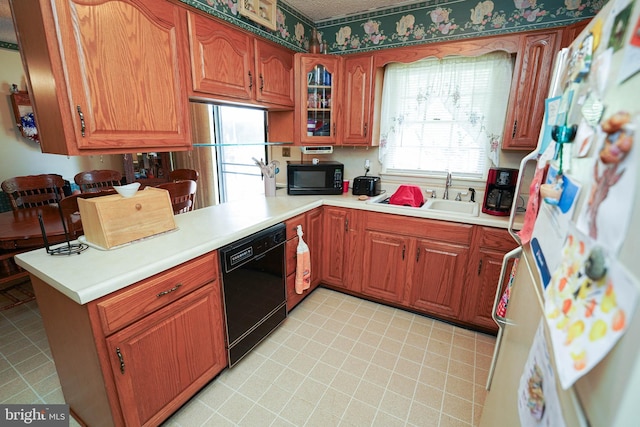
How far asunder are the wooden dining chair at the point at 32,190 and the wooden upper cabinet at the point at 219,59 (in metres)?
2.12

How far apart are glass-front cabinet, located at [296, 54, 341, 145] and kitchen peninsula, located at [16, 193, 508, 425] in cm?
129

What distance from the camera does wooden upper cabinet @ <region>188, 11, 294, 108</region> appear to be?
1.72m

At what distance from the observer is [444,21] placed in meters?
2.26

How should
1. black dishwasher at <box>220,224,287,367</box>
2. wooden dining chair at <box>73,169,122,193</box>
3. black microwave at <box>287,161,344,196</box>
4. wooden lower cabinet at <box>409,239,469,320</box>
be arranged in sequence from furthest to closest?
1. wooden dining chair at <box>73,169,122,193</box>
2. black microwave at <box>287,161,344,196</box>
3. wooden lower cabinet at <box>409,239,469,320</box>
4. black dishwasher at <box>220,224,287,367</box>

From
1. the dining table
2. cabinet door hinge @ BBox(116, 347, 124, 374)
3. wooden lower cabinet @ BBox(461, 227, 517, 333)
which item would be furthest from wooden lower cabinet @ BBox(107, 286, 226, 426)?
wooden lower cabinet @ BBox(461, 227, 517, 333)

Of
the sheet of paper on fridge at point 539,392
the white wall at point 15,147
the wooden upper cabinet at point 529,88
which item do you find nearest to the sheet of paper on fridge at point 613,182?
the sheet of paper on fridge at point 539,392

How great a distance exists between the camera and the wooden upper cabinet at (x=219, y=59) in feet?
5.57

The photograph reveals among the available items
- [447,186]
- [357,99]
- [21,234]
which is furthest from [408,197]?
[21,234]

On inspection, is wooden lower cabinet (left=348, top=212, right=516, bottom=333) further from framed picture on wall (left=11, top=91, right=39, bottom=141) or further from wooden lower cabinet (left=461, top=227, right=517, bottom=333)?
framed picture on wall (left=11, top=91, right=39, bottom=141)

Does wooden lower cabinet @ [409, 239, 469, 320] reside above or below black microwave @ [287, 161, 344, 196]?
below

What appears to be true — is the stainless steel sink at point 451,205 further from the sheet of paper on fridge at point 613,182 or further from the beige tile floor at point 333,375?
the sheet of paper on fridge at point 613,182

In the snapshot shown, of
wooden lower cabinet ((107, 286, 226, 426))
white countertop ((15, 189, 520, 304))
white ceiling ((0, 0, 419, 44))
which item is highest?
white ceiling ((0, 0, 419, 44))

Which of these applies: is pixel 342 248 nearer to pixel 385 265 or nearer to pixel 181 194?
pixel 385 265

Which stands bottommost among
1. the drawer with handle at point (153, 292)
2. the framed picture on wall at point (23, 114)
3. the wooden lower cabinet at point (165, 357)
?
the wooden lower cabinet at point (165, 357)
